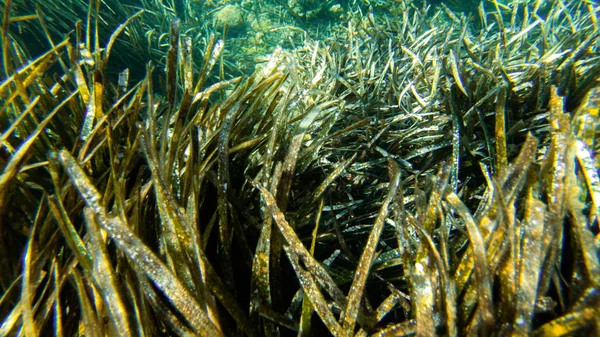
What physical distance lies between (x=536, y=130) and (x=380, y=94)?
1036 millimetres

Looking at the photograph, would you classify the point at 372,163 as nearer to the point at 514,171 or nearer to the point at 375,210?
the point at 375,210

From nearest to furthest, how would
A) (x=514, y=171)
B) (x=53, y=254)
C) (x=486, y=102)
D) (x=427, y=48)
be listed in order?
1. (x=514, y=171)
2. (x=53, y=254)
3. (x=486, y=102)
4. (x=427, y=48)

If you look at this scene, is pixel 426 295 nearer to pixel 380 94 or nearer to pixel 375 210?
pixel 375 210

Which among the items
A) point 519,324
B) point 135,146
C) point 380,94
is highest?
point 380,94

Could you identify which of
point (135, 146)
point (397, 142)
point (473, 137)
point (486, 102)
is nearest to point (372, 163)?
point (397, 142)

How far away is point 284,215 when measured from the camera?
98 cm

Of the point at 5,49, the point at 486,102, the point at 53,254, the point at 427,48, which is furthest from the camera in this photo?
the point at 427,48

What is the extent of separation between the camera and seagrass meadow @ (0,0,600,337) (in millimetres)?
720

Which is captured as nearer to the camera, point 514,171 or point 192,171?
point 514,171

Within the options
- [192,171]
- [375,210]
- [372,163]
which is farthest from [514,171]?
[192,171]

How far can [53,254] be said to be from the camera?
0.96 m

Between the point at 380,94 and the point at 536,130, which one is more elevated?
the point at 380,94

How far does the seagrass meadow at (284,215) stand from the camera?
2.36 ft

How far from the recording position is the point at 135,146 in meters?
1.12
